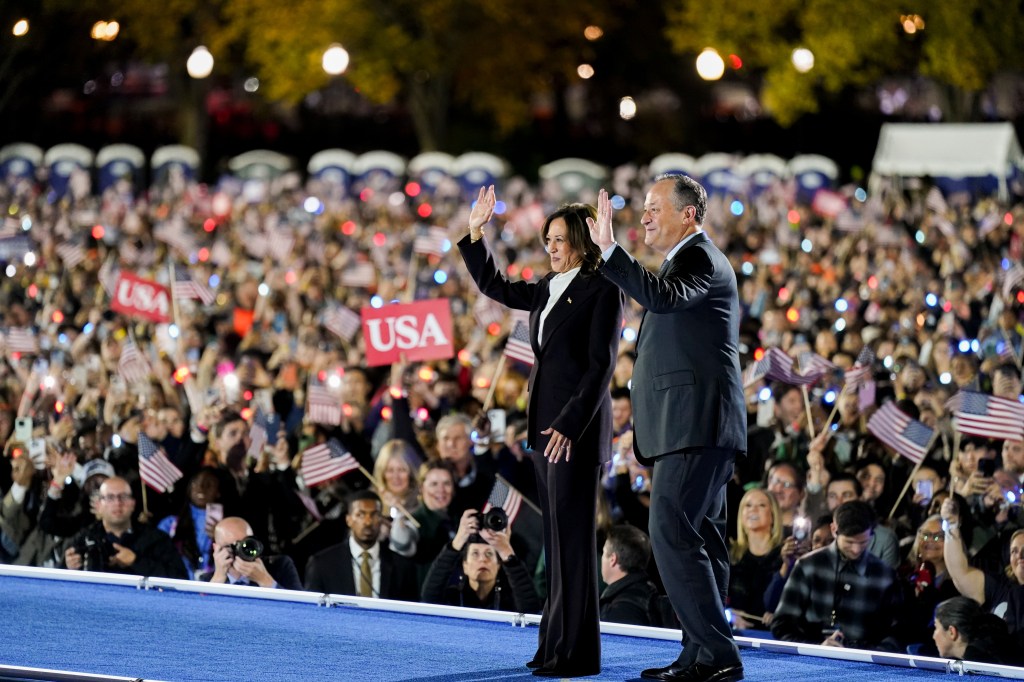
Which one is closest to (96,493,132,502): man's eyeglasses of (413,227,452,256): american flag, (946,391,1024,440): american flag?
(946,391,1024,440): american flag

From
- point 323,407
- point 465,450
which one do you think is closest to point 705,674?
point 465,450

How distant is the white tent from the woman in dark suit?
24.8 meters

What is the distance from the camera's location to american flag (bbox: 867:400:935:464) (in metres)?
11.6

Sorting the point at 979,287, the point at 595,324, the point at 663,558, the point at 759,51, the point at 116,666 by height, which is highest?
the point at 759,51

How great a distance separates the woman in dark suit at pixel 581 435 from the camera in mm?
7582

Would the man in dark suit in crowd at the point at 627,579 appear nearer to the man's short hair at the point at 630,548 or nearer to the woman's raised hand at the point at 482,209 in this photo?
the man's short hair at the point at 630,548

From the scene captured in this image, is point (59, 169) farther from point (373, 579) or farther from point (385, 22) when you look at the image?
point (373, 579)

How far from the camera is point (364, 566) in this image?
10328 millimetres

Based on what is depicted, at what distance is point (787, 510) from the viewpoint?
1088 centimetres

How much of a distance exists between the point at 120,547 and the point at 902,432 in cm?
502

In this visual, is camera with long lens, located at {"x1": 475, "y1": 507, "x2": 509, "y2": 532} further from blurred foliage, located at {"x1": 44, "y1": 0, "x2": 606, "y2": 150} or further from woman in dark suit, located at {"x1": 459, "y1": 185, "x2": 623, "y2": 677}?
blurred foliage, located at {"x1": 44, "y1": 0, "x2": 606, "y2": 150}

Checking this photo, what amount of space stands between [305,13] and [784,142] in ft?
51.7

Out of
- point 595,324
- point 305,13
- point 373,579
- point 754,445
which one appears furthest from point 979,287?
point 305,13

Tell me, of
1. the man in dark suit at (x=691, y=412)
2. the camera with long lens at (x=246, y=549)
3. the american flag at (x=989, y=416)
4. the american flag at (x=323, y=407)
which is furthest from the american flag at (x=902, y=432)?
the man in dark suit at (x=691, y=412)
